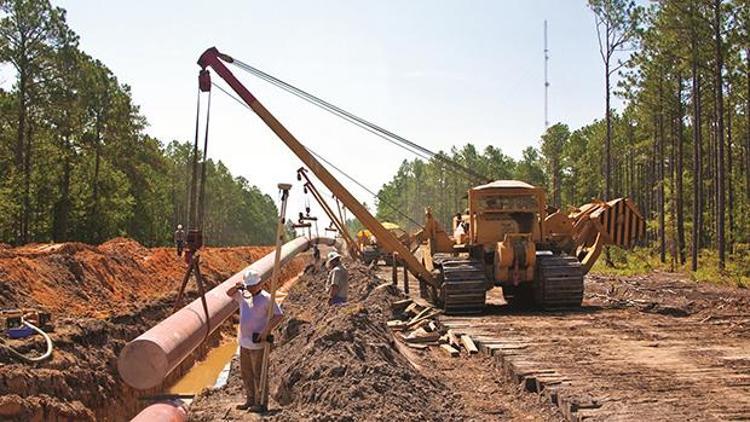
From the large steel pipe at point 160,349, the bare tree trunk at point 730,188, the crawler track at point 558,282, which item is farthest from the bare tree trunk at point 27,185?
the bare tree trunk at point 730,188

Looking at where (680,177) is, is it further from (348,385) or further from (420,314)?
(348,385)

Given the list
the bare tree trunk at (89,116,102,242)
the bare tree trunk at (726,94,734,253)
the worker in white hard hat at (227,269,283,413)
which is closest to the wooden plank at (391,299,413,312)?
the worker in white hard hat at (227,269,283,413)

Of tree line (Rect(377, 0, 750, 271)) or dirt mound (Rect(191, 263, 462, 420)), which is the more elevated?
tree line (Rect(377, 0, 750, 271))

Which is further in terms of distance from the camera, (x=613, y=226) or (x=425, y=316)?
(x=613, y=226)

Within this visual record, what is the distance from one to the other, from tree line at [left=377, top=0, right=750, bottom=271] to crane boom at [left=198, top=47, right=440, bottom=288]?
4.93 ft

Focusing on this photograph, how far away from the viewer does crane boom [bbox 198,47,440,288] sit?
14034 millimetres

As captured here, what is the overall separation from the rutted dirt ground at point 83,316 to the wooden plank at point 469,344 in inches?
225

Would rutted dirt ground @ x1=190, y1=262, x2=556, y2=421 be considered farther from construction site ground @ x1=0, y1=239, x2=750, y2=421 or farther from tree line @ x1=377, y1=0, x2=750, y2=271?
tree line @ x1=377, y1=0, x2=750, y2=271

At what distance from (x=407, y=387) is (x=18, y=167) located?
31156 mm

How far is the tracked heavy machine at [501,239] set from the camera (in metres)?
15.6

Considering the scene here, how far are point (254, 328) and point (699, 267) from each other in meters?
25.8

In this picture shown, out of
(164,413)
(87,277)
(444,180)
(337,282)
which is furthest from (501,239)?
(444,180)

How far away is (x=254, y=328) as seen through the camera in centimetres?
777

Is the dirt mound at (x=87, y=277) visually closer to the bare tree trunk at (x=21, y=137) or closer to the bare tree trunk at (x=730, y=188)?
the bare tree trunk at (x=21, y=137)
